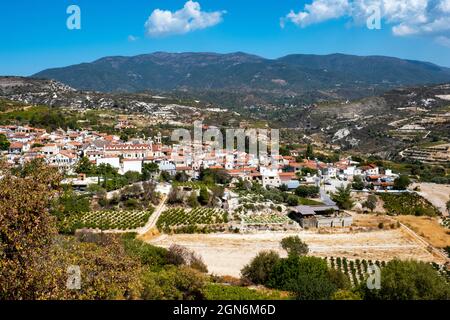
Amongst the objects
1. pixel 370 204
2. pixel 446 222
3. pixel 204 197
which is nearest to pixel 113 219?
pixel 204 197

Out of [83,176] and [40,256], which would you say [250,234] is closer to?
[83,176]

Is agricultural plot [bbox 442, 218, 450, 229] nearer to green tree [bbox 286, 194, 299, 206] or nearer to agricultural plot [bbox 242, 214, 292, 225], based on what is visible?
green tree [bbox 286, 194, 299, 206]

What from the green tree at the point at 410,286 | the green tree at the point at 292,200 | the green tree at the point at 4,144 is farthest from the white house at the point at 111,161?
the green tree at the point at 410,286

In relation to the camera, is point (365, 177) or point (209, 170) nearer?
point (209, 170)

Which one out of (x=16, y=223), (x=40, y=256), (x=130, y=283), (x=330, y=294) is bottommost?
(x=330, y=294)

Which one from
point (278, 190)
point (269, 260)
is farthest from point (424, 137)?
point (269, 260)
